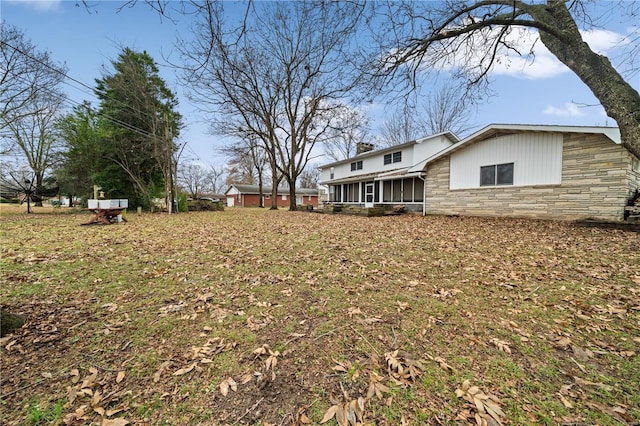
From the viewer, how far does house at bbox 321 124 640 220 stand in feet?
27.5

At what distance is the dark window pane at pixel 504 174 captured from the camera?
10750 mm

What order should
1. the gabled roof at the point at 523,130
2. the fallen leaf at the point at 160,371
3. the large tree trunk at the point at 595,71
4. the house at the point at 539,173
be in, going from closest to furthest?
the fallen leaf at the point at 160,371
the large tree trunk at the point at 595,71
the gabled roof at the point at 523,130
the house at the point at 539,173

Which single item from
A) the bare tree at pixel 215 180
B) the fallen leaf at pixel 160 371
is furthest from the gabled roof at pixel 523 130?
the bare tree at pixel 215 180

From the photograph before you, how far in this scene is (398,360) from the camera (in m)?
2.30

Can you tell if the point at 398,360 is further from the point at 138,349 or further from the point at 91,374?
the point at 91,374

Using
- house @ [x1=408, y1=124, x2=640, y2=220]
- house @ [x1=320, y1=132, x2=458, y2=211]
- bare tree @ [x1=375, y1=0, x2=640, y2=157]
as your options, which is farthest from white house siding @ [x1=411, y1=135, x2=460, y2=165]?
bare tree @ [x1=375, y1=0, x2=640, y2=157]

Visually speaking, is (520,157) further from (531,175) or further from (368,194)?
(368,194)

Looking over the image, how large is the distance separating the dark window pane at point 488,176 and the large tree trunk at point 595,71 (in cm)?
627

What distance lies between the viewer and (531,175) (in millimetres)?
10125

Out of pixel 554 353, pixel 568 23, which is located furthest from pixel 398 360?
pixel 568 23

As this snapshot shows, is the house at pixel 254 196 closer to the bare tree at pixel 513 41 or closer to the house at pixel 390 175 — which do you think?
the house at pixel 390 175

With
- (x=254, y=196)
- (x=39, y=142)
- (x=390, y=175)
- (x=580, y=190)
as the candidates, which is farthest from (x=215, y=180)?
(x=580, y=190)

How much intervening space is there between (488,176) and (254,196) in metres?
34.0

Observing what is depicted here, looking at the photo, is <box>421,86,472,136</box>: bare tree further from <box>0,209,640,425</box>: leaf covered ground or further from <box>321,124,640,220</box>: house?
<box>0,209,640,425</box>: leaf covered ground
